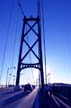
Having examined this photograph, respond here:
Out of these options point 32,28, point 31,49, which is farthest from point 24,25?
point 31,49

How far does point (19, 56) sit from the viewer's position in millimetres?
53000

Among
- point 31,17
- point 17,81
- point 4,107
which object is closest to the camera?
point 4,107

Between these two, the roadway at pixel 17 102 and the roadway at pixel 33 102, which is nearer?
the roadway at pixel 33 102

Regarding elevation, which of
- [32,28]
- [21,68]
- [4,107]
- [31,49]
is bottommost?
[4,107]

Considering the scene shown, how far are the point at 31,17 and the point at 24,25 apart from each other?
3479 mm

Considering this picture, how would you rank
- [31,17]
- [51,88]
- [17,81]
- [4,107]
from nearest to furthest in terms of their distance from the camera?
[4,107] < [51,88] < [17,81] < [31,17]

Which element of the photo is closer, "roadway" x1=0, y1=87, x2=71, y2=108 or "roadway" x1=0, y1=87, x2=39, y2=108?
"roadway" x1=0, y1=87, x2=71, y2=108

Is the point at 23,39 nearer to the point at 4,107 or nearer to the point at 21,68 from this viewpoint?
the point at 21,68

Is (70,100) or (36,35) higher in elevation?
(36,35)

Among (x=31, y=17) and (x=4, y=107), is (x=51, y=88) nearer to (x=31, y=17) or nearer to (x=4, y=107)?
(x=4, y=107)

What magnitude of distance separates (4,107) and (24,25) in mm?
46203

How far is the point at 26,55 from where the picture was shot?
2122 inches

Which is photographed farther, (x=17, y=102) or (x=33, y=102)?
(x=33, y=102)

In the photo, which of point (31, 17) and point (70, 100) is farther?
point (31, 17)
